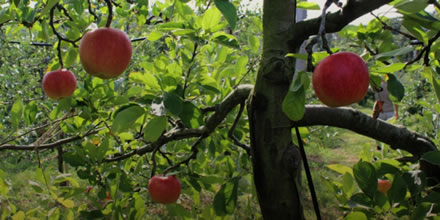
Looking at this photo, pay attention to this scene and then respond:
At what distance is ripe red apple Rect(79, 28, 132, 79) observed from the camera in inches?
32.8

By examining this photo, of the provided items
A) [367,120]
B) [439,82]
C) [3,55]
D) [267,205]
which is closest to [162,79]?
[267,205]

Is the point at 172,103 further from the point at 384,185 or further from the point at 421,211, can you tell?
the point at 384,185

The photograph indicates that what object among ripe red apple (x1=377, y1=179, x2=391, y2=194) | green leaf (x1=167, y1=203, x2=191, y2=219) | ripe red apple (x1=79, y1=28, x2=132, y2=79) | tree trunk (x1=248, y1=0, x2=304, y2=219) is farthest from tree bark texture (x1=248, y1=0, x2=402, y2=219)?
ripe red apple (x1=377, y1=179, x2=391, y2=194)

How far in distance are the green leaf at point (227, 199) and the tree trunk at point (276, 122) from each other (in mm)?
225

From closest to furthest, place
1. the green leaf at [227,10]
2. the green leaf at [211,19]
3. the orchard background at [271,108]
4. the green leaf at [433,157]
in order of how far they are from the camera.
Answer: the green leaf at [227,10] < the orchard background at [271,108] < the green leaf at [433,157] < the green leaf at [211,19]

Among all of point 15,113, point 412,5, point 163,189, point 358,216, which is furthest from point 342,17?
point 15,113

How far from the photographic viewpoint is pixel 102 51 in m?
0.83

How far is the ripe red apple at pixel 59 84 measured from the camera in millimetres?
1199

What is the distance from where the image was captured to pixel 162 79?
940mm

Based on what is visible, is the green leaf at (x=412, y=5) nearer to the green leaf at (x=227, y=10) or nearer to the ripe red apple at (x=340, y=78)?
the ripe red apple at (x=340, y=78)

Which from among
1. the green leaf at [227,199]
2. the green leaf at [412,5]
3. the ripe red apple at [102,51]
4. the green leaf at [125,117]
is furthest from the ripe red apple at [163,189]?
the green leaf at [412,5]

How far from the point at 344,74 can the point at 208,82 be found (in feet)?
1.58

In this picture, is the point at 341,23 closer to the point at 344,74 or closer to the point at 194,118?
the point at 344,74

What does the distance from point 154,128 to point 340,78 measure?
1.55 feet
